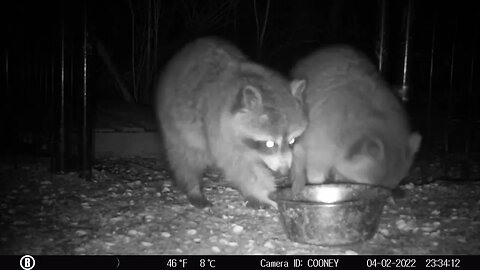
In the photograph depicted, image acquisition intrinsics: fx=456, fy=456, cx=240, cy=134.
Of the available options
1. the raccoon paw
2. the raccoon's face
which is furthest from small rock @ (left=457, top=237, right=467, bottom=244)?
the raccoon paw

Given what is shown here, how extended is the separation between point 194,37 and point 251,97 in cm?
728

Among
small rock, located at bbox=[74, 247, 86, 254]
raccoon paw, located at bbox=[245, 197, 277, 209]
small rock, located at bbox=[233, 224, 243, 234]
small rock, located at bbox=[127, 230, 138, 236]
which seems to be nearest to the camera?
small rock, located at bbox=[74, 247, 86, 254]

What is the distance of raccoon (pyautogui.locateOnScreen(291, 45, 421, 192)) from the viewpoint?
4.54 meters

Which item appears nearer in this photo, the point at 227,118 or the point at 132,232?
the point at 132,232

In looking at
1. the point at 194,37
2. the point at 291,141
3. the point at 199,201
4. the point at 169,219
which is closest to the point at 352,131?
the point at 291,141

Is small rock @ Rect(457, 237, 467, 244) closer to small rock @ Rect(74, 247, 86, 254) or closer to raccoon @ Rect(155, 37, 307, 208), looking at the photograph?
raccoon @ Rect(155, 37, 307, 208)

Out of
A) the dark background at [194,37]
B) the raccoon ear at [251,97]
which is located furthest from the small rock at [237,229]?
the dark background at [194,37]

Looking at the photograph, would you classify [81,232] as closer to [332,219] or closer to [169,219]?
[169,219]

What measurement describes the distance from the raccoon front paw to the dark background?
6.51 ft

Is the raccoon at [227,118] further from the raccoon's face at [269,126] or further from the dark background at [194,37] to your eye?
the dark background at [194,37]

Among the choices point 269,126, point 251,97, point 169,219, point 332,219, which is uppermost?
point 251,97

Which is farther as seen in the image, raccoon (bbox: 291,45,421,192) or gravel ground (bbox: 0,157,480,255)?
raccoon (bbox: 291,45,421,192)

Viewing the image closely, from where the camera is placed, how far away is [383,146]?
14.6 feet

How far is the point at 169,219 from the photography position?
4566 millimetres
